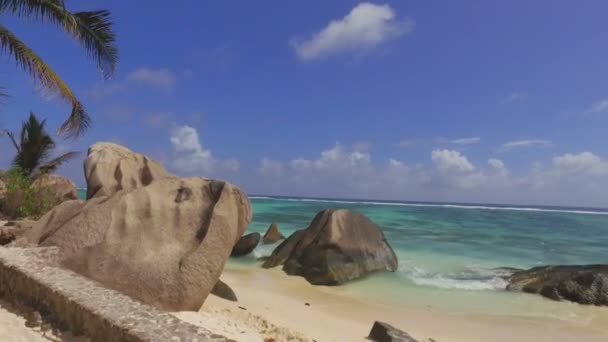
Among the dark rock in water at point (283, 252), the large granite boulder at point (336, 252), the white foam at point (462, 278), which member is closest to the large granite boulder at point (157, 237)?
the large granite boulder at point (336, 252)

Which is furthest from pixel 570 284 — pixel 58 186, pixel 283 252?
pixel 58 186

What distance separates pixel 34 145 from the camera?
17.8m

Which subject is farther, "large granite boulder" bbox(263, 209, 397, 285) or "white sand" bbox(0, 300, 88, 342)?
"large granite boulder" bbox(263, 209, 397, 285)

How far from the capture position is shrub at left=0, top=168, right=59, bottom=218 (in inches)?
539

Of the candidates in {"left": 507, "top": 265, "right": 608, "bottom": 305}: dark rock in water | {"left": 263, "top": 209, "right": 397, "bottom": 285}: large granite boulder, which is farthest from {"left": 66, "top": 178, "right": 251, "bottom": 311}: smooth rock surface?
{"left": 507, "top": 265, "right": 608, "bottom": 305}: dark rock in water

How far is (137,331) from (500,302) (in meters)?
8.37

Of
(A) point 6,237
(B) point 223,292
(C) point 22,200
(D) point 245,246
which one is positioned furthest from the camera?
(D) point 245,246

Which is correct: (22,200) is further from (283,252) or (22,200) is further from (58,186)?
(283,252)

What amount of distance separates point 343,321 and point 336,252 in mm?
3842

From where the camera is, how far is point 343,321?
7.31m

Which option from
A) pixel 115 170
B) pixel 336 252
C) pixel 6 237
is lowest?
pixel 336 252

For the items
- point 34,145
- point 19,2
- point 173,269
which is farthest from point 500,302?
point 34,145

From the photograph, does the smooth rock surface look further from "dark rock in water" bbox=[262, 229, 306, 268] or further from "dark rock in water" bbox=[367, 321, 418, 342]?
"dark rock in water" bbox=[262, 229, 306, 268]

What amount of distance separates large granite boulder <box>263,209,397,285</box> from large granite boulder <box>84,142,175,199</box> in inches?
162
